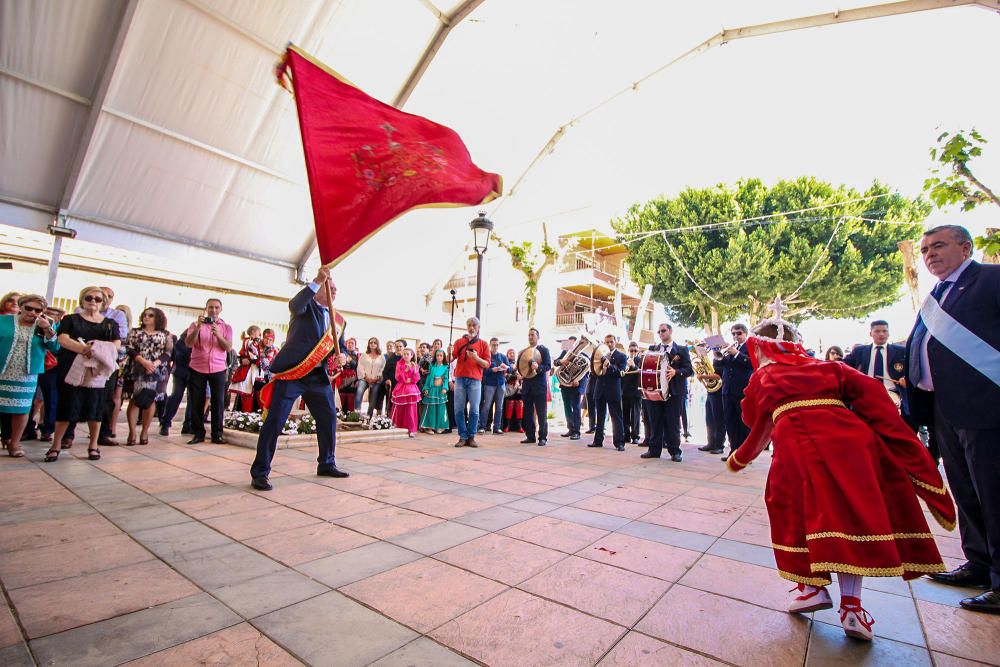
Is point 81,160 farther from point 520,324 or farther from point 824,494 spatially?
point 520,324

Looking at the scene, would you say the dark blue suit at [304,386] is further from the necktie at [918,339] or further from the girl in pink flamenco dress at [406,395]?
the necktie at [918,339]

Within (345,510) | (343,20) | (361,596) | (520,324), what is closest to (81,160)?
(343,20)

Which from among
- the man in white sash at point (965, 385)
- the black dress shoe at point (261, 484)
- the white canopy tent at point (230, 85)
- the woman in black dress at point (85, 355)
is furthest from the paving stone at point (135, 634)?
the white canopy tent at point (230, 85)

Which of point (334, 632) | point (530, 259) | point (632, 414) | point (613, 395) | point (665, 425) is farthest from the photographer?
point (530, 259)

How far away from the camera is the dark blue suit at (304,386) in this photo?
4363 millimetres

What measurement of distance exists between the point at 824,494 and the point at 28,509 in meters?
4.83

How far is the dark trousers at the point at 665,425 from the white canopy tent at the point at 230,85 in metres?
6.99

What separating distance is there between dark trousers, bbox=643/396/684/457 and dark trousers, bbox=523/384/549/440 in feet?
5.97

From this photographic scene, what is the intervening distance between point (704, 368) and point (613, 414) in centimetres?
218

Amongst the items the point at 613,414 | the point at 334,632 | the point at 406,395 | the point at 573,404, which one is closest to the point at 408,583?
the point at 334,632

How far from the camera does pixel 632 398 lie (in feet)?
30.1

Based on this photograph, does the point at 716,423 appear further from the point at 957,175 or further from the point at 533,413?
the point at 957,175

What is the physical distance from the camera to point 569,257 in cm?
3250

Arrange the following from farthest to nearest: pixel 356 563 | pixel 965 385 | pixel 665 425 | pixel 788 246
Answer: pixel 788 246 → pixel 665 425 → pixel 356 563 → pixel 965 385
